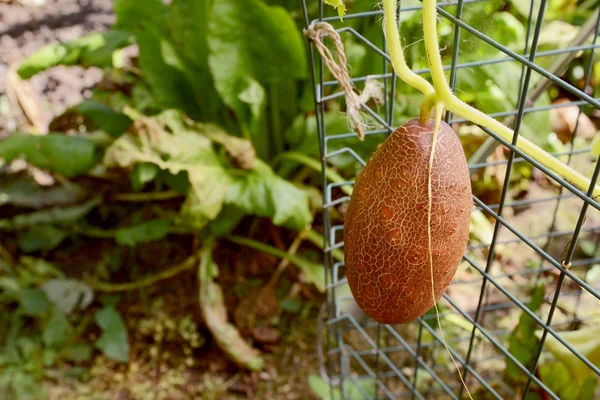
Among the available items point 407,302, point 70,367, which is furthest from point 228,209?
point 407,302

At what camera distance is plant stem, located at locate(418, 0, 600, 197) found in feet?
1.30

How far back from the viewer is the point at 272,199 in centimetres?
114

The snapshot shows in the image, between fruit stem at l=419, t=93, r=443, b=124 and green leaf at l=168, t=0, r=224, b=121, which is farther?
green leaf at l=168, t=0, r=224, b=121

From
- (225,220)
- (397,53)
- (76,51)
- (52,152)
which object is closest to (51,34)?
(76,51)

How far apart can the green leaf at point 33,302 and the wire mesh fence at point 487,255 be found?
2.11ft

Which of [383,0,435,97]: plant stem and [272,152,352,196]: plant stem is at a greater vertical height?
[383,0,435,97]: plant stem

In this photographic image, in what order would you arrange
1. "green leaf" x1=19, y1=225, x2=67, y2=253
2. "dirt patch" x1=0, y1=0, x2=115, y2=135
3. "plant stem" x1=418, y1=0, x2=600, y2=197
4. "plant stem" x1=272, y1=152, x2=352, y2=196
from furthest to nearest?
1. "dirt patch" x1=0, y1=0, x2=115, y2=135
2. "green leaf" x1=19, y1=225, x2=67, y2=253
3. "plant stem" x1=272, y1=152, x2=352, y2=196
4. "plant stem" x1=418, y1=0, x2=600, y2=197

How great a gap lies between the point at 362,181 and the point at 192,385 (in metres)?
0.88

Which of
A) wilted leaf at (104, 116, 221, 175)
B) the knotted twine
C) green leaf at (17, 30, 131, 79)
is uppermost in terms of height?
the knotted twine

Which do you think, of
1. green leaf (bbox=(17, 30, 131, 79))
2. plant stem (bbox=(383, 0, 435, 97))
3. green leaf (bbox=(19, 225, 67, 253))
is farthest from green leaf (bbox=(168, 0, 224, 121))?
plant stem (bbox=(383, 0, 435, 97))

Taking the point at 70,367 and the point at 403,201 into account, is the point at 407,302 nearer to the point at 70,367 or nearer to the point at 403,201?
the point at 403,201

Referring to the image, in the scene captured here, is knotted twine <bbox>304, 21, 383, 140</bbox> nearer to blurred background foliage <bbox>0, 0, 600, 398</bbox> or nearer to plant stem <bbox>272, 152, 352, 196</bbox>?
blurred background foliage <bbox>0, 0, 600, 398</bbox>

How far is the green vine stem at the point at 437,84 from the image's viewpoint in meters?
0.40

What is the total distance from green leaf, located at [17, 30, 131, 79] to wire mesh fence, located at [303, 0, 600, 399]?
463 mm
